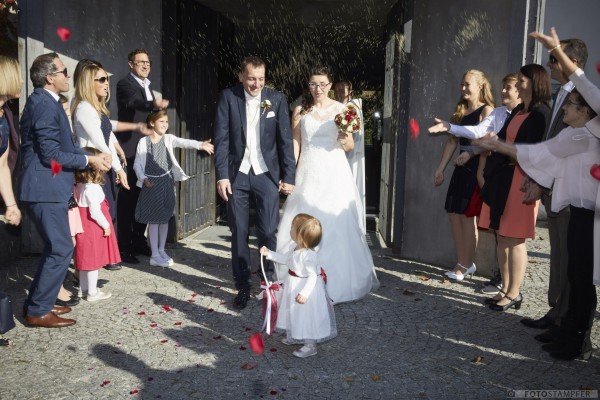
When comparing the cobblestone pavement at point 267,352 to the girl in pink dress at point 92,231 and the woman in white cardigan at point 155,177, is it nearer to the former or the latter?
the girl in pink dress at point 92,231

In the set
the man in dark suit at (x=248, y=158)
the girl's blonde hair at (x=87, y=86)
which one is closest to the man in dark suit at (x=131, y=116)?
the girl's blonde hair at (x=87, y=86)

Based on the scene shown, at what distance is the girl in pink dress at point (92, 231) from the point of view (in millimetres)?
6449

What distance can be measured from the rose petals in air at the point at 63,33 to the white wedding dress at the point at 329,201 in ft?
10.7

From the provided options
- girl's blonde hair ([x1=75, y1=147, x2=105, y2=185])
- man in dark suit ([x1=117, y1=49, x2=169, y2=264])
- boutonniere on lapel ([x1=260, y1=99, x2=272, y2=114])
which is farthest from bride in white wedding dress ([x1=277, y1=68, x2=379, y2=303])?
man in dark suit ([x1=117, y1=49, x2=169, y2=264])

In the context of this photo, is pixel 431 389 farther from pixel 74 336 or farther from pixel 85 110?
pixel 85 110

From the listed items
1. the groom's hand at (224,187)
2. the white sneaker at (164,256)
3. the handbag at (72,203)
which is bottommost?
the white sneaker at (164,256)

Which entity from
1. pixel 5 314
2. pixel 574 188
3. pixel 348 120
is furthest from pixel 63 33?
pixel 574 188

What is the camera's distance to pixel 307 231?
17.3ft

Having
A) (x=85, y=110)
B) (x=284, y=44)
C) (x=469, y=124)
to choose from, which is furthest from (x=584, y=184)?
(x=284, y=44)

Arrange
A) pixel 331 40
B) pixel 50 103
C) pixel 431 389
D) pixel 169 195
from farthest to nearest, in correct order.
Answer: pixel 331 40
pixel 169 195
pixel 50 103
pixel 431 389

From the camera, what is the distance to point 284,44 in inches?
655

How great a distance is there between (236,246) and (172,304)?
0.82 m

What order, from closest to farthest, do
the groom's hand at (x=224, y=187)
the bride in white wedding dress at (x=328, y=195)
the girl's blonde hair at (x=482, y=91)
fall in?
the groom's hand at (x=224, y=187) → the bride in white wedding dress at (x=328, y=195) → the girl's blonde hair at (x=482, y=91)

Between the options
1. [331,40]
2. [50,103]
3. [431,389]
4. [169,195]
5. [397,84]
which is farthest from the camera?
[331,40]
